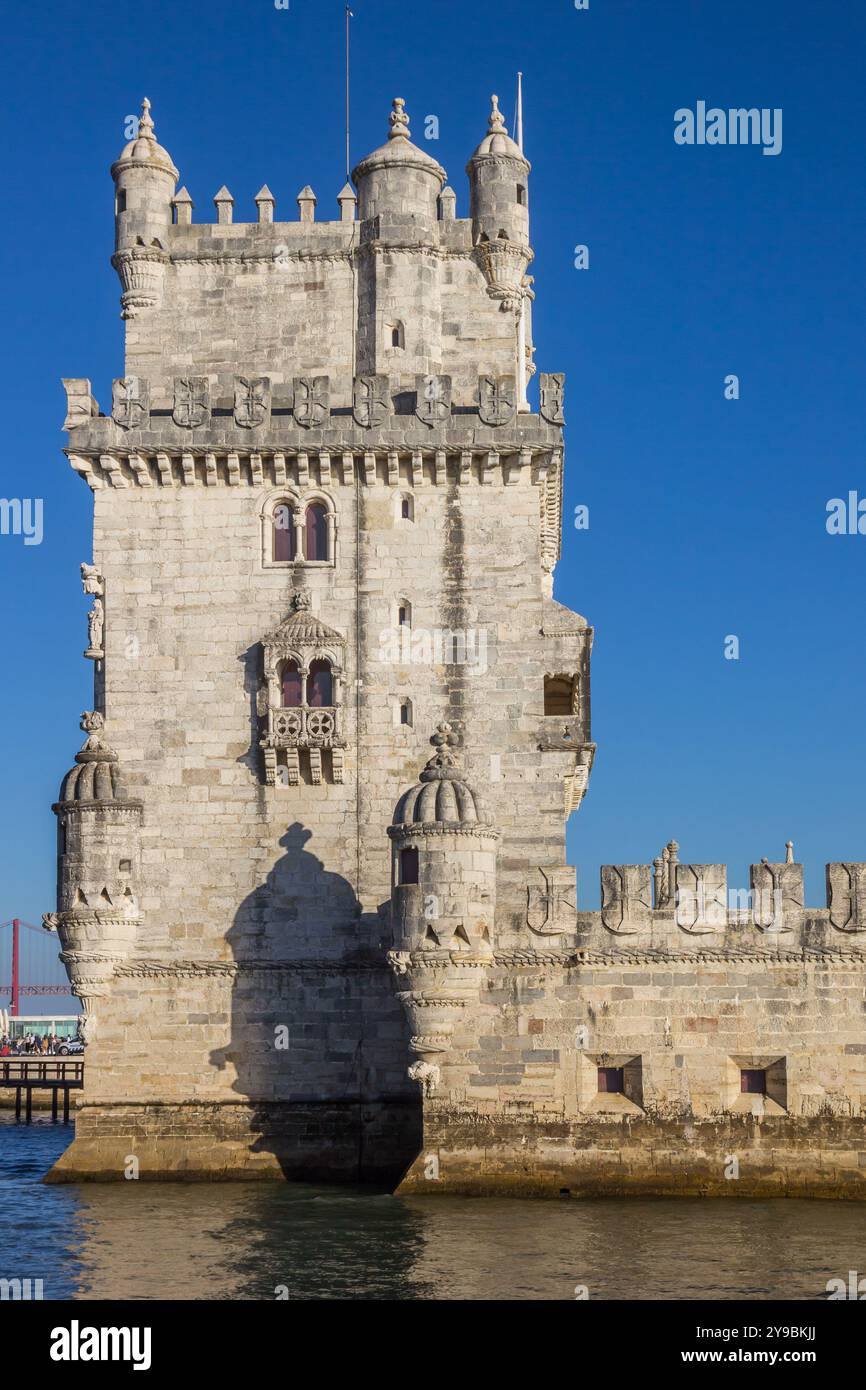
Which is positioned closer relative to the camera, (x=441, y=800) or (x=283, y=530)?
(x=441, y=800)

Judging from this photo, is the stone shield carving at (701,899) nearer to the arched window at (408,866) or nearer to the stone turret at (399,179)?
the arched window at (408,866)

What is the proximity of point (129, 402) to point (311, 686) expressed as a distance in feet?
23.8

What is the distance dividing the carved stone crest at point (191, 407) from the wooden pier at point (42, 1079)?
2077 centimetres

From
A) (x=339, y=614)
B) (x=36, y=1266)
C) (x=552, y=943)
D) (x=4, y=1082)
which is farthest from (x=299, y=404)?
(x=4, y=1082)

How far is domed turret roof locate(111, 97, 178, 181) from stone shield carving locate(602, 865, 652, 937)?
61.7ft

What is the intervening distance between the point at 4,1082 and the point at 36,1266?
3052 cm

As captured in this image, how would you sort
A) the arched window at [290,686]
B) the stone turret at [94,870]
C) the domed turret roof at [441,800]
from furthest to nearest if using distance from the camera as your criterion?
the arched window at [290,686]
the stone turret at [94,870]
the domed turret roof at [441,800]

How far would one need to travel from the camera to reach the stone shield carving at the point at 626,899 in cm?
3453

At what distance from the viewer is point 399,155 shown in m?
40.4

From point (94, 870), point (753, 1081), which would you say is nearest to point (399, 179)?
point (94, 870)

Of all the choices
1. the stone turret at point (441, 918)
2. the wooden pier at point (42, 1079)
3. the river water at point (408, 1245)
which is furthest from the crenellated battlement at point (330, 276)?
the wooden pier at point (42, 1079)

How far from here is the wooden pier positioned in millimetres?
57203

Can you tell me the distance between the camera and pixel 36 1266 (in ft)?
93.0

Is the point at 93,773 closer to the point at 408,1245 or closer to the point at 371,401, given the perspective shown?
the point at 371,401
